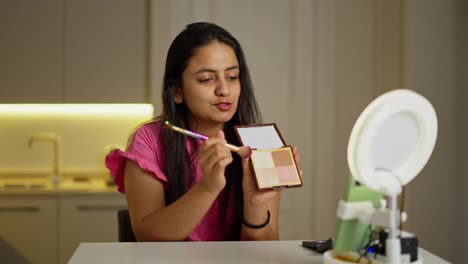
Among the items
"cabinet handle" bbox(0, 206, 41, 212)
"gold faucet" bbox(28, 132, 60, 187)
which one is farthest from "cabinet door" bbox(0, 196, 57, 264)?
"gold faucet" bbox(28, 132, 60, 187)

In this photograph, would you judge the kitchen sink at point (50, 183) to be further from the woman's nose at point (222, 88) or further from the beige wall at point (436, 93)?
the woman's nose at point (222, 88)

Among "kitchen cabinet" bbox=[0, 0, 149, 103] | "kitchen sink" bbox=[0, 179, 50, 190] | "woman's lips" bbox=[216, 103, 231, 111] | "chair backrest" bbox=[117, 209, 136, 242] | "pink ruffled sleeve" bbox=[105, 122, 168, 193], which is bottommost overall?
"kitchen sink" bbox=[0, 179, 50, 190]

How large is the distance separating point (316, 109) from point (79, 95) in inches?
56.3

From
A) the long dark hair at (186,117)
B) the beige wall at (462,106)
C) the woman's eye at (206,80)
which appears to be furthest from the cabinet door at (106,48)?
the woman's eye at (206,80)

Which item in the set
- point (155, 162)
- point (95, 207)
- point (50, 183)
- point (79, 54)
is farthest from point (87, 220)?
point (155, 162)

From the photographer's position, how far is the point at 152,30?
3.98 metres

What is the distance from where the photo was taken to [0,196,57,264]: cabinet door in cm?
383

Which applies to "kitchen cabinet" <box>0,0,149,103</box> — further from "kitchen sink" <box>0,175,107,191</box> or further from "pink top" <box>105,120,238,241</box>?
"pink top" <box>105,120,238,241</box>

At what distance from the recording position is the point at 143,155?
6.49 feet

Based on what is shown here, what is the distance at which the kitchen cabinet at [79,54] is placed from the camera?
4.03m

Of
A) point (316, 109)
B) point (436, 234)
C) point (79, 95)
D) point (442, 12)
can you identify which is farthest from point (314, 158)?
point (79, 95)

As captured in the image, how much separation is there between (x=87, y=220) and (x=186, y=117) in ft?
6.45

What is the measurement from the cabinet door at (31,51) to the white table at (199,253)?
2557 mm

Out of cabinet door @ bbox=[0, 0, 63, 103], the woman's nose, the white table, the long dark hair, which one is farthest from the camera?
cabinet door @ bbox=[0, 0, 63, 103]
